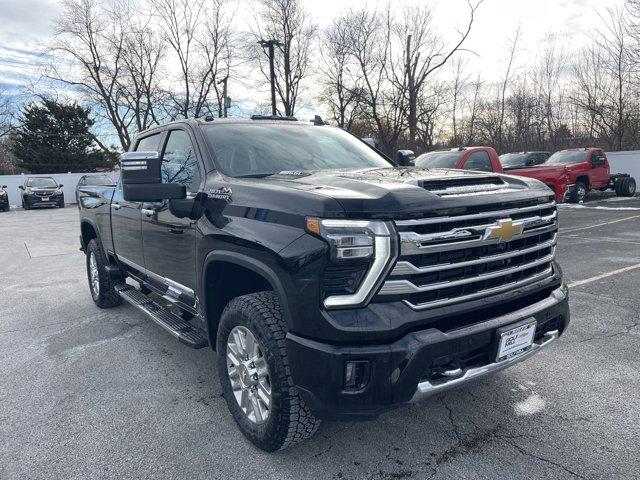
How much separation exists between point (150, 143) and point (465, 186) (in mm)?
3123

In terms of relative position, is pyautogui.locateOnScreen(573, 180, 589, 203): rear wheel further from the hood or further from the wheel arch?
→ the wheel arch

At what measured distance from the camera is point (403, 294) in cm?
221

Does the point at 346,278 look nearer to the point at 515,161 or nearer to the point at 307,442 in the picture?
the point at 307,442

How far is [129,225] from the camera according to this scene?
174 inches

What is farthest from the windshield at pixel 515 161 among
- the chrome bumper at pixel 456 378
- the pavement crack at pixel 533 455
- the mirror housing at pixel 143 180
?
the mirror housing at pixel 143 180

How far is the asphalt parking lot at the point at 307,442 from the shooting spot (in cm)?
253

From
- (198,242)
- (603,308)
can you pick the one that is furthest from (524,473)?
(603,308)

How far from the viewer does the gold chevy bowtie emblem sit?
7.99 ft

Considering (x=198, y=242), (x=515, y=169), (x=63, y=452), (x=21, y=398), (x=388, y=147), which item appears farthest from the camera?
(x=388, y=147)

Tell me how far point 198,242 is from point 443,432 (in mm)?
1906

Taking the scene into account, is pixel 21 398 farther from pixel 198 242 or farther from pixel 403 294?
pixel 403 294

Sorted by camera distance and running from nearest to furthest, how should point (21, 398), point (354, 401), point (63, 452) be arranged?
1. point (354, 401)
2. point (63, 452)
3. point (21, 398)

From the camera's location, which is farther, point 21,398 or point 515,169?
point 515,169

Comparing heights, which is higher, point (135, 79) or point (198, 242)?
point (135, 79)
